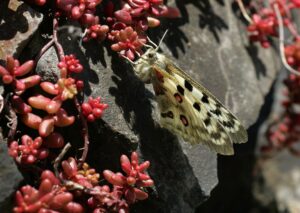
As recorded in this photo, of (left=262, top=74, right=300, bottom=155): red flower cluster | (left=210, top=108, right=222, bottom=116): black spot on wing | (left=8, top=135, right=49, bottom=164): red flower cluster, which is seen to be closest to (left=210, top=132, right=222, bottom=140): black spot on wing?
(left=210, top=108, right=222, bottom=116): black spot on wing

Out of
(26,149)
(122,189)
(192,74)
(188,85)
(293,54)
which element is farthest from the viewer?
(293,54)

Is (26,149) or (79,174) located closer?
(26,149)

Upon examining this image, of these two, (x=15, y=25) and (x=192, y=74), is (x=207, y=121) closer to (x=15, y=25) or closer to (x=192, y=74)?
(x=192, y=74)

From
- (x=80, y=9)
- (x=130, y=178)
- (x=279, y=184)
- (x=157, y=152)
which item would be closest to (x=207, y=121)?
(x=157, y=152)

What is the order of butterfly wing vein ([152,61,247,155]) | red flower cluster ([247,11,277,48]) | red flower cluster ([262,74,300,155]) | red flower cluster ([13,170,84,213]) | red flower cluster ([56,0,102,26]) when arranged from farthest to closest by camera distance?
red flower cluster ([262,74,300,155]), red flower cluster ([247,11,277,48]), butterfly wing vein ([152,61,247,155]), red flower cluster ([56,0,102,26]), red flower cluster ([13,170,84,213])

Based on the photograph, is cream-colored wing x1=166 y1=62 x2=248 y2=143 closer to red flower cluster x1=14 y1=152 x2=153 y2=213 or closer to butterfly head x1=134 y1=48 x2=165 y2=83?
butterfly head x1=134 y1=48 x2=165 y2=83

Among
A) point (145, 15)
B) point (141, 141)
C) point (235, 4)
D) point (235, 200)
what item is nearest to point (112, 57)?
point (145, 15)
